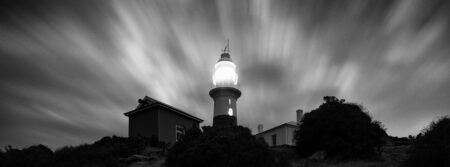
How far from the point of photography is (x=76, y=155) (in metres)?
24.0

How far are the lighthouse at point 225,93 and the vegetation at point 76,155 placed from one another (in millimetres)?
7190

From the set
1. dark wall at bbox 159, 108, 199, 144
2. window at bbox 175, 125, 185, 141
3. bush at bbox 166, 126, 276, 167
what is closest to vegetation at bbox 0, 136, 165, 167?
dark wall at bbox 159, 108, 199, 144

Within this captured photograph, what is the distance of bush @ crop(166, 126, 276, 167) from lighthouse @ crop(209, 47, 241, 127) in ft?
39.5

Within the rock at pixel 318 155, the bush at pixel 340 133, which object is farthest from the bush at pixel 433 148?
the rock at pixel 318 155

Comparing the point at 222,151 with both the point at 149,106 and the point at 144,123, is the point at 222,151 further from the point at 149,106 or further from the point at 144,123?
the point at 144,123

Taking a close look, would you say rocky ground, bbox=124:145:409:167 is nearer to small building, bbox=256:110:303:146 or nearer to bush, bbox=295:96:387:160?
bush, bbox=295:96:387:160

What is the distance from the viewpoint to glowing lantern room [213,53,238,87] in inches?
1394

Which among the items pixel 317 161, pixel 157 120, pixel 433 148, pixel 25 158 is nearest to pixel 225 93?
pixel 157 120

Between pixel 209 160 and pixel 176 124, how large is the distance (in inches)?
599

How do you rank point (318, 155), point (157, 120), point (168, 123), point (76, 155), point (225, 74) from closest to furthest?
1. point (318, 155)
2. point (76, 155)
3. point (157, 120)
4. point (168, 123)
5. point (225, 74)

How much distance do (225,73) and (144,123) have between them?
24.2ft

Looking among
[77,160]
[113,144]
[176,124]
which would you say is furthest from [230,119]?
[77,160]

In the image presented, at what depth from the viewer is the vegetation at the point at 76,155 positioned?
73.5ft

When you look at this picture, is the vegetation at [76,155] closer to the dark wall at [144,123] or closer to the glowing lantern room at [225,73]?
the dark wall at [144,123]
